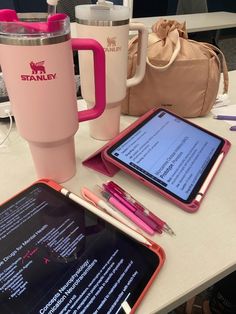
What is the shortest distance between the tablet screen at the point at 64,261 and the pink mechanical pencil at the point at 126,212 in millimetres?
38

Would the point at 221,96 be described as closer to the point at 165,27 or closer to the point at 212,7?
the point at 165,27

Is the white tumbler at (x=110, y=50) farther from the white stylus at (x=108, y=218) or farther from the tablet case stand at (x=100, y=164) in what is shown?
the white stylus at (x=108, y=218)

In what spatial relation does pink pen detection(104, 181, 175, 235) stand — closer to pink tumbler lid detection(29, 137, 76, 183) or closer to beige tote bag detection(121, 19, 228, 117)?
pink tumbler lid detection(29, 137, 76, 183)

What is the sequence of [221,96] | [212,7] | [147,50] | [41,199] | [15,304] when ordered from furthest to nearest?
[212,7] → [221,96] → [147,50] → [41,199] → [15,304]

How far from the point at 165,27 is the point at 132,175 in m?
0.39

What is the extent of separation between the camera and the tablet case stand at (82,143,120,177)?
0.53 m

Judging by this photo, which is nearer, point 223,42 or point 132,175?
point 132,175

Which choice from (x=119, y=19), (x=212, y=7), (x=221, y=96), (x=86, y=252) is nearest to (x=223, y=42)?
(x=212, y=7)

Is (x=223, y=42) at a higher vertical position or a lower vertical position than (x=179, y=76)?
lower

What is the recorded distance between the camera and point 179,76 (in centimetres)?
66

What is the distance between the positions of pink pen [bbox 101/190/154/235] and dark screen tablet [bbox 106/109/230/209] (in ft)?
0.19

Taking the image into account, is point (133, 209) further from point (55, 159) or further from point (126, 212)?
point (55, 159)

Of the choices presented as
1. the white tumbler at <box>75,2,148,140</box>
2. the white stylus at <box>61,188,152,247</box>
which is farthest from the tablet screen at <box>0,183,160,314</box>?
the white tumbler at <box>75,2,148,140</box>

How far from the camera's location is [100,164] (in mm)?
556
